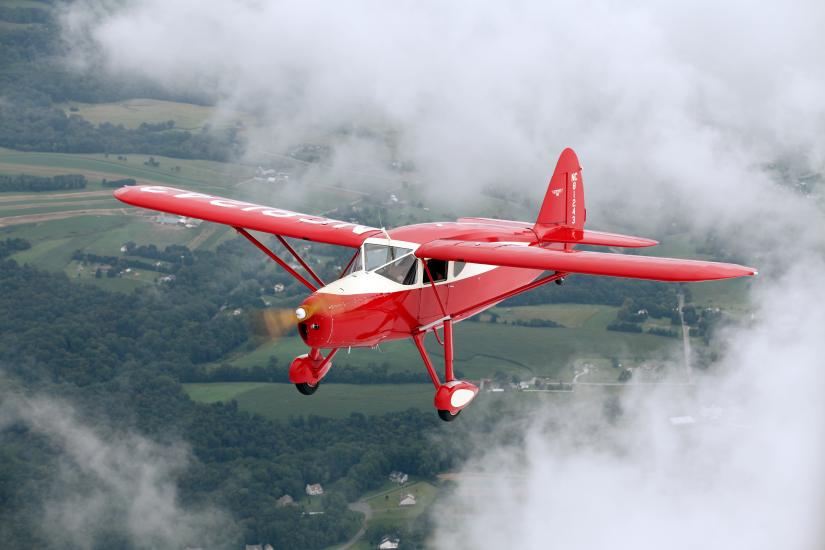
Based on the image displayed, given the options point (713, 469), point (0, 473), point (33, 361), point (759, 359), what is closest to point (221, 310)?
point (33, 361)

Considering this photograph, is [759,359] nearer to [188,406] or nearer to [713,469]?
[713,469]

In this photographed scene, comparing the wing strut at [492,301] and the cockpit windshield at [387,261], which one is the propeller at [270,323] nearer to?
the cockpit windshield at [387,261]

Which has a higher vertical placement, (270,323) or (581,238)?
(581,238)

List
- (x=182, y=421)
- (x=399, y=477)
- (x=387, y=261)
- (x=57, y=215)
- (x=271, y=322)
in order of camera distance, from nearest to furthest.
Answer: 1. (x=387, y=261)
2. (x=271, y=322)
3. (x=399, y=477)
4. (x=182, y=421)
5. (x=57, y=215)

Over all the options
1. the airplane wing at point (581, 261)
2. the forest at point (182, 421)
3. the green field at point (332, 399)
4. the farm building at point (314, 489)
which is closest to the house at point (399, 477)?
the forest at point (182, 421)

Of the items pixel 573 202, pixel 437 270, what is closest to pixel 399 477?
pixel 573 202

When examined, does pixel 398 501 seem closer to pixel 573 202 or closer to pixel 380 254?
pixel 573 202

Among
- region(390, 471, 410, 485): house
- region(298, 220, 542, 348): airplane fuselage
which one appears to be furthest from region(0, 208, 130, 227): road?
region(298, 220, 542, 348): airplane fuselage
